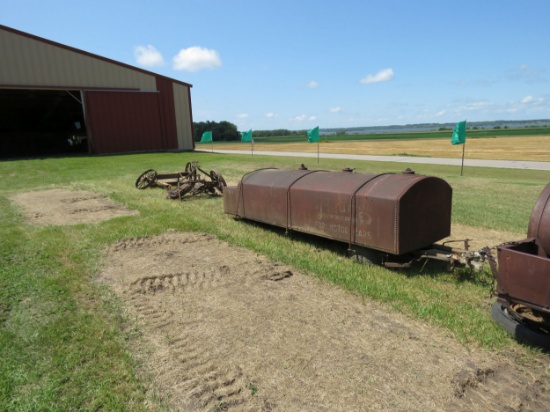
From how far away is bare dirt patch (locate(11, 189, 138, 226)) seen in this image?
8.98m

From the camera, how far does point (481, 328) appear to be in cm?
388

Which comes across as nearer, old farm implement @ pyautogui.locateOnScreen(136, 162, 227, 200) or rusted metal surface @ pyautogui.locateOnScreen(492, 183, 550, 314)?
rusted metal surface @ pyautogui.locateOnScreen(492, 183, 550, 314)

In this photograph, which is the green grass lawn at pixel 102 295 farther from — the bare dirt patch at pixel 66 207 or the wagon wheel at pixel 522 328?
the bare dirt patch at pixel 66 207

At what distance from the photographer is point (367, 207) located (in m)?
5.51

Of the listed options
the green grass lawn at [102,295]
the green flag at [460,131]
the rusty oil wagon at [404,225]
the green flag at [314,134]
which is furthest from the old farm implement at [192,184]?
the green flag at [314,134]

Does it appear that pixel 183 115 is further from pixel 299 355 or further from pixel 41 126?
pixel 299 355

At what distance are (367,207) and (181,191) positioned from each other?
7.19 m

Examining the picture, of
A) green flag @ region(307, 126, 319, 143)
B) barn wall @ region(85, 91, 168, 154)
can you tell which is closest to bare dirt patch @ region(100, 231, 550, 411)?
green flag @ region(307, 126, 319, 143)

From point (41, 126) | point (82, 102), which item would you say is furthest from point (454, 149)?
point (41, 126)

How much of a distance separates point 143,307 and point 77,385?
1425mm

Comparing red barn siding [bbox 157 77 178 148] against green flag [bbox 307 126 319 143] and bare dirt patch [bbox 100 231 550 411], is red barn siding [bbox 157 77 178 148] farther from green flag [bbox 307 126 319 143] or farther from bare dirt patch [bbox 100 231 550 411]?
bare dirt patch [bbox 100 231 550 411]

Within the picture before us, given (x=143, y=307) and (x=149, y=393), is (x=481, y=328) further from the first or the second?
(x=143, y=307)

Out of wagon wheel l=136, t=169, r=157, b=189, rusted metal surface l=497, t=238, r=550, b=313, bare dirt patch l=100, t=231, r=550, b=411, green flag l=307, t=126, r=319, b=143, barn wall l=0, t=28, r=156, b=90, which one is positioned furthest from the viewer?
green flag l=307, t=126, r=319, b=143

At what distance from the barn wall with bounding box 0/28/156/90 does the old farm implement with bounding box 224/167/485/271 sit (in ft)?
84.2
